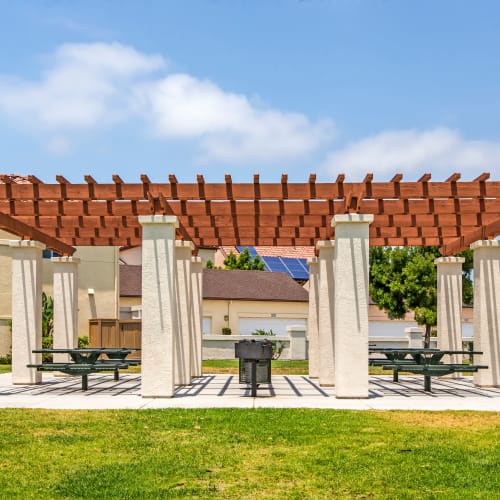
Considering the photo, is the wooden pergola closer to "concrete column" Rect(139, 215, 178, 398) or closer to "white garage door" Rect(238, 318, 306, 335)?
"concrete column" Rect(139, 215, 178, 398)

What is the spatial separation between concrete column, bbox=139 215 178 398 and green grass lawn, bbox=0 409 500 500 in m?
2.24

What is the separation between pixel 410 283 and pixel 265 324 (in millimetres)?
9124

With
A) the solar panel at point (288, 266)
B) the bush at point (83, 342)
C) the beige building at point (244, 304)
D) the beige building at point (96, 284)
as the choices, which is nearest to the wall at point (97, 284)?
the beige building at point (96, 284)

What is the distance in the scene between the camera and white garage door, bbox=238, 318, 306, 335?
4019 centimetres

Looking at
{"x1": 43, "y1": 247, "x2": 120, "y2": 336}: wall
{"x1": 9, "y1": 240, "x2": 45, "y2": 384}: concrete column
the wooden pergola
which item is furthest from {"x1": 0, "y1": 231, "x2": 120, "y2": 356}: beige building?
{"x1": 9, "y1": 240, "x2": 45, "y2": 384}: concrete column

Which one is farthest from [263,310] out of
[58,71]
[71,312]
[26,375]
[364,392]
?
[58,71]

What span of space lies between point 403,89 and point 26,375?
10.9m

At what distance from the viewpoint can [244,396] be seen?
1309 cm

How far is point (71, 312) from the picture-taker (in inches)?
742

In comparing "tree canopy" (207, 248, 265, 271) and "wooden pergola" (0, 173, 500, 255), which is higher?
"tree canopy" (207, 248, 265, 271)

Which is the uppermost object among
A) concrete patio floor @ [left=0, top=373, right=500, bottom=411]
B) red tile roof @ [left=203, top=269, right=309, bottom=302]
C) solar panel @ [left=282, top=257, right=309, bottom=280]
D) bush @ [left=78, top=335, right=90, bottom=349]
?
solar panel @ [left=282, top=257, right=309, bottom=280]

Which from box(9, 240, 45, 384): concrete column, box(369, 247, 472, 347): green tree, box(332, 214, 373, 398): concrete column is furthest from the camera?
box(369, 247, 472, 347): green tree

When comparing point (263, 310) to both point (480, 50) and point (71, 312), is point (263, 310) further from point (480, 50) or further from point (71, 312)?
point (480, 50)

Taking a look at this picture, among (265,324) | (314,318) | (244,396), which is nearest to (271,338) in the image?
(265,324)
